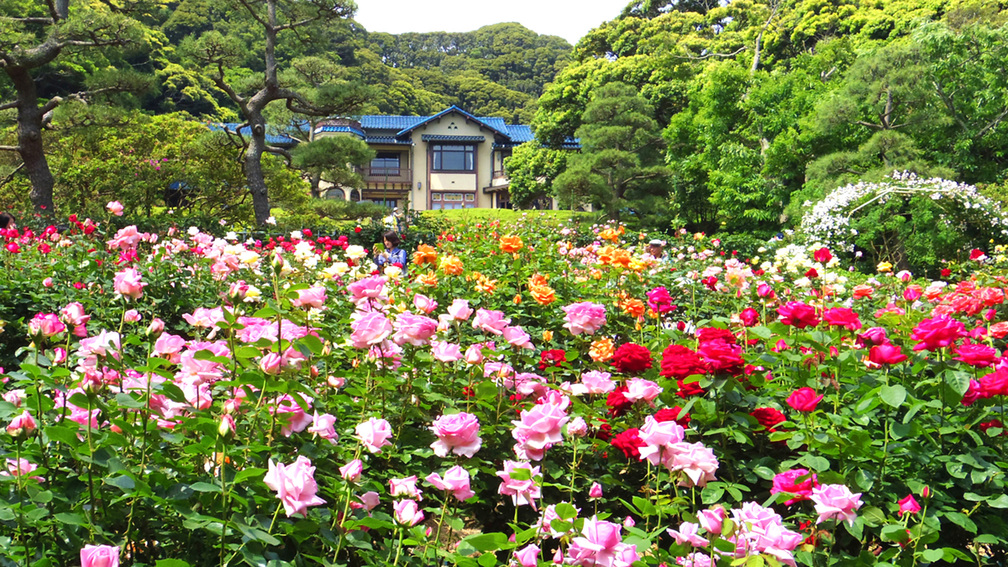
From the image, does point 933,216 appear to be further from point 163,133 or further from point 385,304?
point 163,133

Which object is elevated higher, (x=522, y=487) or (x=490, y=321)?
(x=490, y=321)

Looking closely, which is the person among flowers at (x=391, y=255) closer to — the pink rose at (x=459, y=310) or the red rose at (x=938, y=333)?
the pink rose at (x=459, y=310)

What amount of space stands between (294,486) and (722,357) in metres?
0.90

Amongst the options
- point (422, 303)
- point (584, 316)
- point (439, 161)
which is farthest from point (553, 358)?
point (439, 161)

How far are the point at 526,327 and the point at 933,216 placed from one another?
9.77 metres

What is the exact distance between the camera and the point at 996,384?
1277 millimetres

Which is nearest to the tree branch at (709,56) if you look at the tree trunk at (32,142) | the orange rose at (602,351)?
the tree trunk at (32,142)

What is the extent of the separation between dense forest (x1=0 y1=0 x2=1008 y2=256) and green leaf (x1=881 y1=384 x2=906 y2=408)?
11.1 m

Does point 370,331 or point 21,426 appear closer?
point 21,426

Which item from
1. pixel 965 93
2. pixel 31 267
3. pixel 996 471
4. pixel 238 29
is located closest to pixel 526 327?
pixel 996 471

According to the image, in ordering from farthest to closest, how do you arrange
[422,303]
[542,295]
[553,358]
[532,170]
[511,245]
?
[532,170]
[511,245]
[542,295]
[553,358]
[422,303]

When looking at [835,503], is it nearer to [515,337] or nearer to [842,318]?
[842,318]

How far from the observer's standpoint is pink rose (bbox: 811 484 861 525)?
103cm

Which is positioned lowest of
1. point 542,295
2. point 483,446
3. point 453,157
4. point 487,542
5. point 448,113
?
point 483,446
